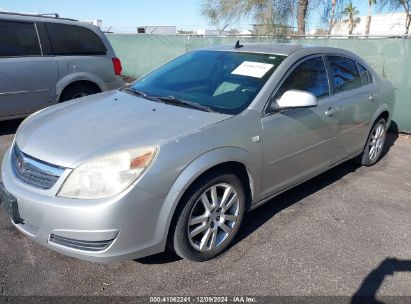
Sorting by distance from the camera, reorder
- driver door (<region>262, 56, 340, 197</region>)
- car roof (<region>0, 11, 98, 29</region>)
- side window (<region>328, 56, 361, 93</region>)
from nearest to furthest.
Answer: driver door (<region>262, 56, 340, 197</region>) < side window (<region>328, 56, 361, 93</region>) < car roof (<region>0, 11, 98, 29</region>)

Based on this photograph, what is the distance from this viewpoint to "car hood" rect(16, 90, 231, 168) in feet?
8.91

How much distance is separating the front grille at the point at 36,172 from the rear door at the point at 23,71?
11.6 ft

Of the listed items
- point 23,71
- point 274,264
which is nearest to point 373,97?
point 274,264

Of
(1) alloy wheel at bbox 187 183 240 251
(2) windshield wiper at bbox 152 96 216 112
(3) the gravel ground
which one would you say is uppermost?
(2) windshield wiper at bbox 152 96 216 112

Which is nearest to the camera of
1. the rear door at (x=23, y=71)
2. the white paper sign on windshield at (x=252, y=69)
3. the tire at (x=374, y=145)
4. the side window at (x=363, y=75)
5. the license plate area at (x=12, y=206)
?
the license plate area at (x=12, y=206)

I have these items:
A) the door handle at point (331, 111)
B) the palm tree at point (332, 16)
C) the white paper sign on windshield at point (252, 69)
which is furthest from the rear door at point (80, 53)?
the palm tree at point (332, 16)

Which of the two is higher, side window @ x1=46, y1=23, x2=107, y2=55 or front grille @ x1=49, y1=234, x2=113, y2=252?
side window @ x1=46, y1=23, x2=107, y2=55

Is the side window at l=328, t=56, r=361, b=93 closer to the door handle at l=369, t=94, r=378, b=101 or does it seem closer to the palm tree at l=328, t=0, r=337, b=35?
the door handle at l=369, t=94, r=378, b=101

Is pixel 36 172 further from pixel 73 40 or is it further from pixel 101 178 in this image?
pixel 73 40

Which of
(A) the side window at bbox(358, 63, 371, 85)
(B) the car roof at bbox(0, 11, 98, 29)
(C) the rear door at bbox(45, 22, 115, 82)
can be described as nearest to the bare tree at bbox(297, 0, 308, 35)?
(C) the rear door at bbox(45, 22, 115, 82)

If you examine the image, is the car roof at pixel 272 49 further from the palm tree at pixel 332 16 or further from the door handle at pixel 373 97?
the palm tree at pixel 332 16

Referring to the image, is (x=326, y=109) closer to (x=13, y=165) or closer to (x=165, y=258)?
(x=165, y=258)

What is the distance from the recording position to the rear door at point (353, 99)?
175 inches

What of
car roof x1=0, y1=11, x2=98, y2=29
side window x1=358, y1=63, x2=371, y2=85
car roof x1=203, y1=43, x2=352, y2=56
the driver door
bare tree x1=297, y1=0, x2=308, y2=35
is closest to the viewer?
the driver door
